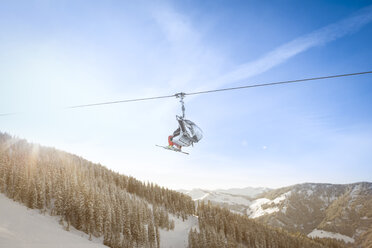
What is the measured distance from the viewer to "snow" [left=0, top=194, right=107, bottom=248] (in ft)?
77.3

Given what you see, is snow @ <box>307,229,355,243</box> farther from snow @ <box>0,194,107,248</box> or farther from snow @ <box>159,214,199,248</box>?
snow @ <box>0,194,107,248</box>

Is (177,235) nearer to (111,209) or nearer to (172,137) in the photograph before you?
(111,209)

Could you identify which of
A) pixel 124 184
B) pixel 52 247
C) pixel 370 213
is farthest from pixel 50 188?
pixel 370 213

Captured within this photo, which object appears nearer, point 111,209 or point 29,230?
point 29,230

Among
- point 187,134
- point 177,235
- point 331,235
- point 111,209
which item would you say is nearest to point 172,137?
point 187,134

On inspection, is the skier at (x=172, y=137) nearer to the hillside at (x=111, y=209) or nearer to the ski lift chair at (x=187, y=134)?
the ski lift chair at (x=187, y=134)

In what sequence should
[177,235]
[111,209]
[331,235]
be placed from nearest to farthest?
[111,209], [177,235], [331,235]

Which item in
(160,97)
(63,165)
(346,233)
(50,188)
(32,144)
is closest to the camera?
(160,97)

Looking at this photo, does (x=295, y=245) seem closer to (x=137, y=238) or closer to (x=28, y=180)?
(x=137, y=238)

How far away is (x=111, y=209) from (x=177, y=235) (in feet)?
67.4

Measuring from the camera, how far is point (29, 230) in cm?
2784

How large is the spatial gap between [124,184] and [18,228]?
160ft

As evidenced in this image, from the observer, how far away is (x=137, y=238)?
4553 centimetres

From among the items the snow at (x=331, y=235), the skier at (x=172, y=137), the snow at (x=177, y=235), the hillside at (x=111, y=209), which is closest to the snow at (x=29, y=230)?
the hillside at (x=111, y=209)
